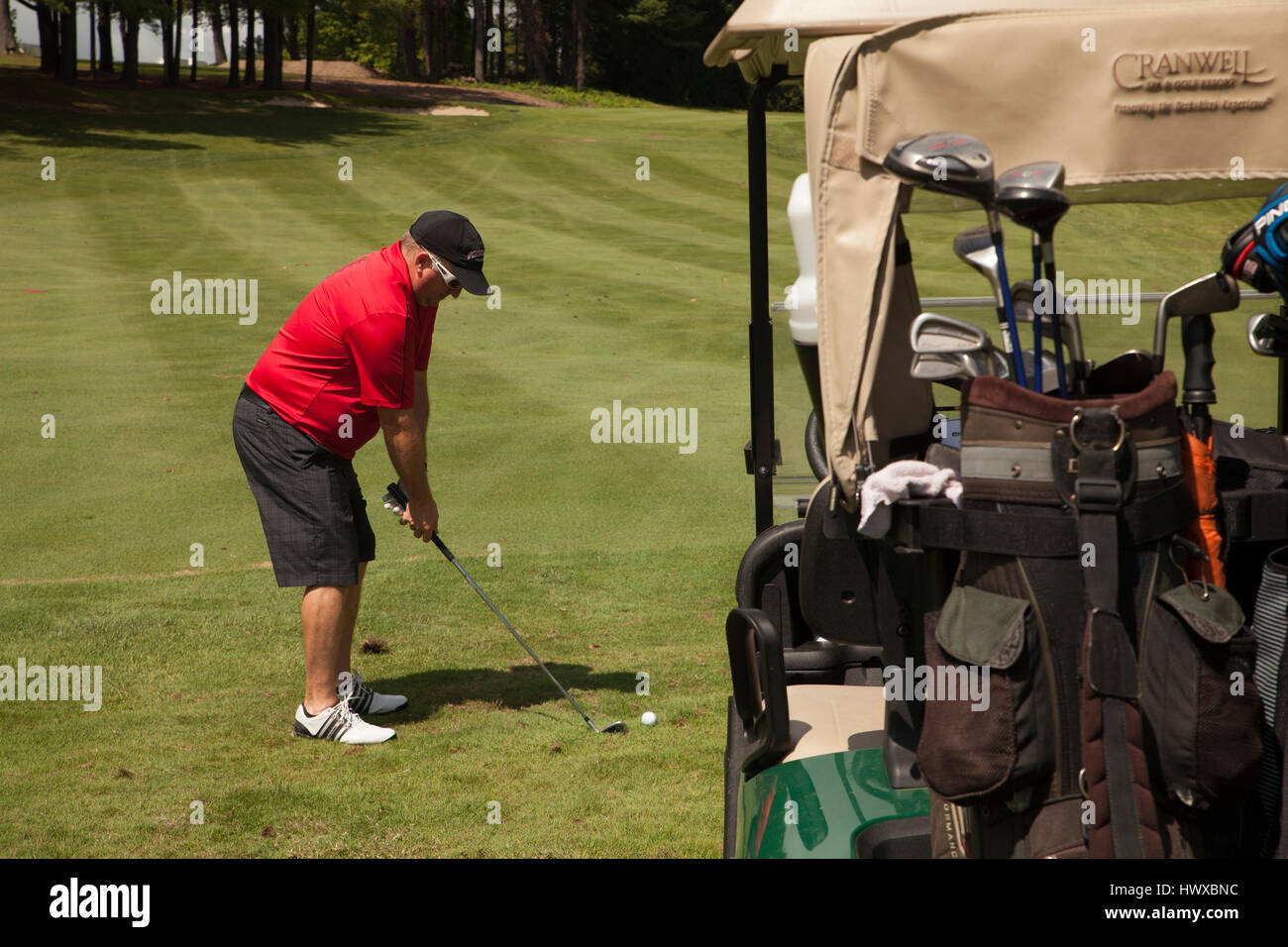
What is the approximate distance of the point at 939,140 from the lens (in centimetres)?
207

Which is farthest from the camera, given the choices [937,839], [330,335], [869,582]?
[330,335]

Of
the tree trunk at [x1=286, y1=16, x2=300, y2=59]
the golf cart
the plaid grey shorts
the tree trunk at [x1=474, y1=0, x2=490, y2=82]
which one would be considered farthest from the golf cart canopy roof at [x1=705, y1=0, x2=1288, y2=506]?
the tree trunk at [x1=286, y1=16, x2=300, y2=59]

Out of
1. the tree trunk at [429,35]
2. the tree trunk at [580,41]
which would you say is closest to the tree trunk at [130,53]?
the tree trunk at [429,35]

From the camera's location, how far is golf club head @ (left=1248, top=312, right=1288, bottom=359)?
2424mm

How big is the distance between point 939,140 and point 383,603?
3980mm

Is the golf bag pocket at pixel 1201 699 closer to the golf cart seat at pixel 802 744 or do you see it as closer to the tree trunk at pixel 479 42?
the golf cart seat at pixel 802 744

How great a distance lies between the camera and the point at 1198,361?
2.25 meters

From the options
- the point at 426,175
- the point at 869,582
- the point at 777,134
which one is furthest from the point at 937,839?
the point at 777,134

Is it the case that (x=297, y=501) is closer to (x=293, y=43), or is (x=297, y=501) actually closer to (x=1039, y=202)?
(x=1039, y=202)

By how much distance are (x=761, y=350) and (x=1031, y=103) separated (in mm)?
1393

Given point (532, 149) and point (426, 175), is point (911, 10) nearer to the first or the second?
point (426, 175)

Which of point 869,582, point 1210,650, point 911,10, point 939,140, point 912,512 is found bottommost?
point 869,582

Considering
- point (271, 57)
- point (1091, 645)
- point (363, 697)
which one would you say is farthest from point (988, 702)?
point (271, 57)

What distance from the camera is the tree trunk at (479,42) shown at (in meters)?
45.4
